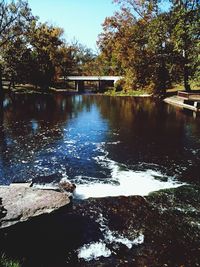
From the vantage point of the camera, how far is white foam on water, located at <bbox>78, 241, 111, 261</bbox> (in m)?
8.42

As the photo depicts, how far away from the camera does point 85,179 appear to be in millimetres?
14039

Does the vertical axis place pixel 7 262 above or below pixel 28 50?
below

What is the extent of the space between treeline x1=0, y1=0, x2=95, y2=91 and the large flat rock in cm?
5081

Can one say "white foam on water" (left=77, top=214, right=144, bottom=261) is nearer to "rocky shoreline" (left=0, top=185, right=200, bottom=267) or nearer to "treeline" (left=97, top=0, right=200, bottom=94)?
"rocky shoreline" (left=0, top=185, right=200, bottom=267)

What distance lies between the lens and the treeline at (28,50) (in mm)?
55375

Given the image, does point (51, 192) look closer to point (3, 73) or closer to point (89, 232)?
point (89, 232)

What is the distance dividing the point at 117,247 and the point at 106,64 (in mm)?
95176

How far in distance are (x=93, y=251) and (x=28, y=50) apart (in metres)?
59.4

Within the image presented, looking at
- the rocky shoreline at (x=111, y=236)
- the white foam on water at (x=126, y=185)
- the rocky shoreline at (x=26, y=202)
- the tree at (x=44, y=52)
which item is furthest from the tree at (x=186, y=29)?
the tree at (x=44, y=52)

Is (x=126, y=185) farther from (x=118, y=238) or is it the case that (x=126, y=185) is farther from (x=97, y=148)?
(x=97, y=148)

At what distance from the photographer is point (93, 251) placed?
8672 millimetres

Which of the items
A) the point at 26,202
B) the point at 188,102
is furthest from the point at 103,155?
the point at 188,102

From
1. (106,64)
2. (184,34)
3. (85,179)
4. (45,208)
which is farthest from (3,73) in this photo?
(45,208)

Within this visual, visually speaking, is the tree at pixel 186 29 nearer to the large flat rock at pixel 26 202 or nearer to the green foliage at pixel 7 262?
the large flat rock at pixel 26 202
